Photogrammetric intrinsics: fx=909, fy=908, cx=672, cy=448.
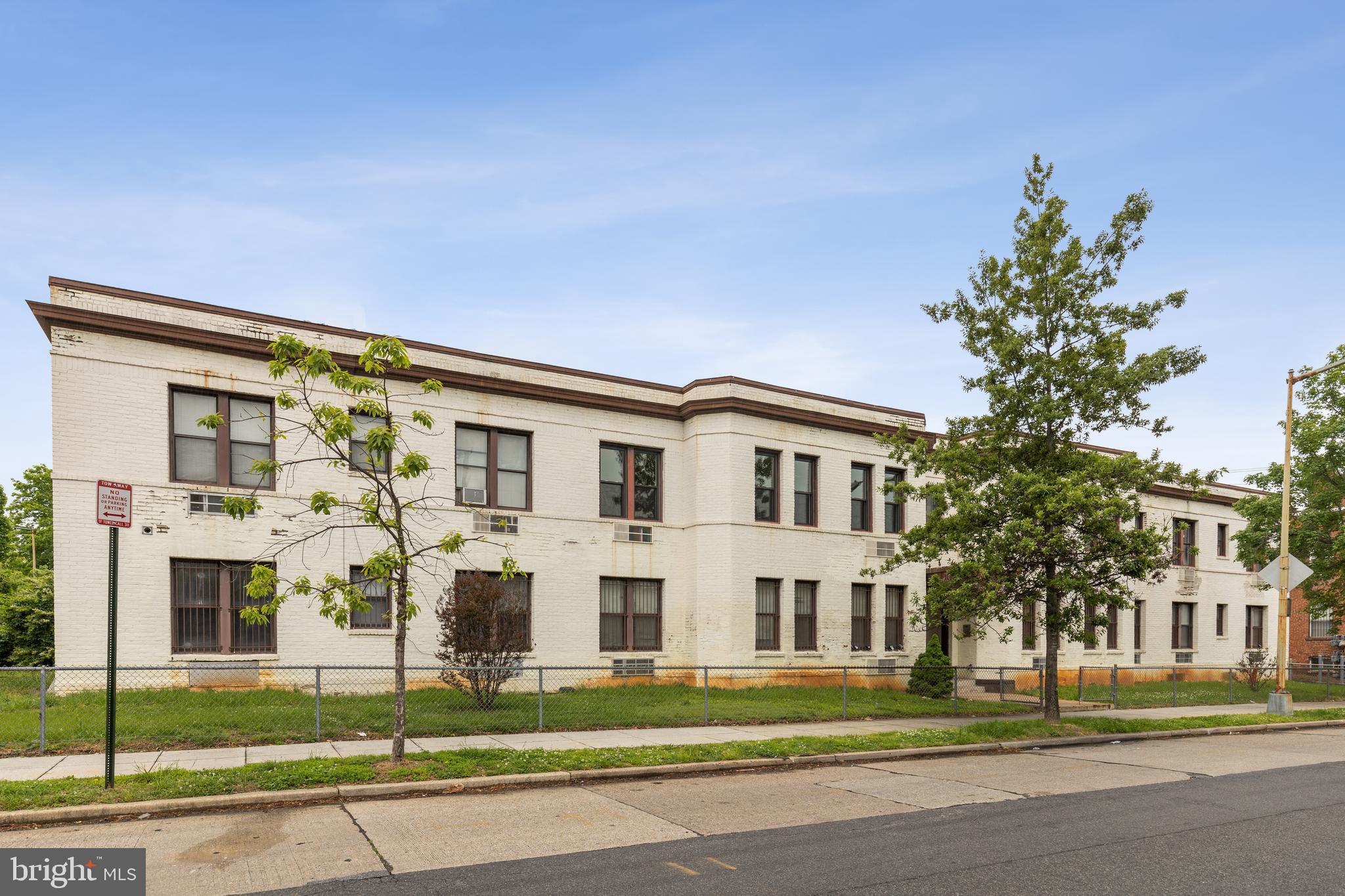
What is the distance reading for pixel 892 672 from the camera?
26.9 metres

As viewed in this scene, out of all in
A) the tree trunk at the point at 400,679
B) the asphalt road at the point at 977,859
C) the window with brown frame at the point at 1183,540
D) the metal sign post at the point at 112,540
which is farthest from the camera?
the window with brown frame at the point at 1183,540

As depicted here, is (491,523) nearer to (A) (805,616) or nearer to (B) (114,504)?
(A) (805,616)

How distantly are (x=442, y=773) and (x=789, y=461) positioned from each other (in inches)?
629

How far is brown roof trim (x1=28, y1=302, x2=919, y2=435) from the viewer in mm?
18109

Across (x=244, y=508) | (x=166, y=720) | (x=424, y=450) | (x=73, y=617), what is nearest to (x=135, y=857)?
(x=244, y=508)

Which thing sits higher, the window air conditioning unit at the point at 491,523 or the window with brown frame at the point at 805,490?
the window with brown frame at the point at 805,490

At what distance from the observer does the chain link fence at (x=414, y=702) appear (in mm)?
13906

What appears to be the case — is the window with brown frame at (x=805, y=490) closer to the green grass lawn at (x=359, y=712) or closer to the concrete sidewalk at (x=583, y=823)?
the green grass lawn at (x=359, y=712)

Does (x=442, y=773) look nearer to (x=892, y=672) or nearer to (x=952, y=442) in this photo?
(x=952, y=442)

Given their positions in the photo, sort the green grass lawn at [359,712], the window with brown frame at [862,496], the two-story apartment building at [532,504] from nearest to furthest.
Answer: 1. the green grass lawn at [359,712]
2. the two-story apartment building at [532,504]
3. the window with brown frame at [862,496]

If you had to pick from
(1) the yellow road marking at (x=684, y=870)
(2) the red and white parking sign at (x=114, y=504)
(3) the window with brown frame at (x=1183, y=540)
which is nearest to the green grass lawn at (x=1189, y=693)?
(3) the window with brown frame at (x=1183, y=540)

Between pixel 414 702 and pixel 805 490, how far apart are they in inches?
504

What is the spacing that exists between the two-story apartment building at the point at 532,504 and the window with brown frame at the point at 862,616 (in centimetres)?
8

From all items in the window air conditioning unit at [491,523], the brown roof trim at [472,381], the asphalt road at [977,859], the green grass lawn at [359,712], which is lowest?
the green grass lawn at [359,712]
